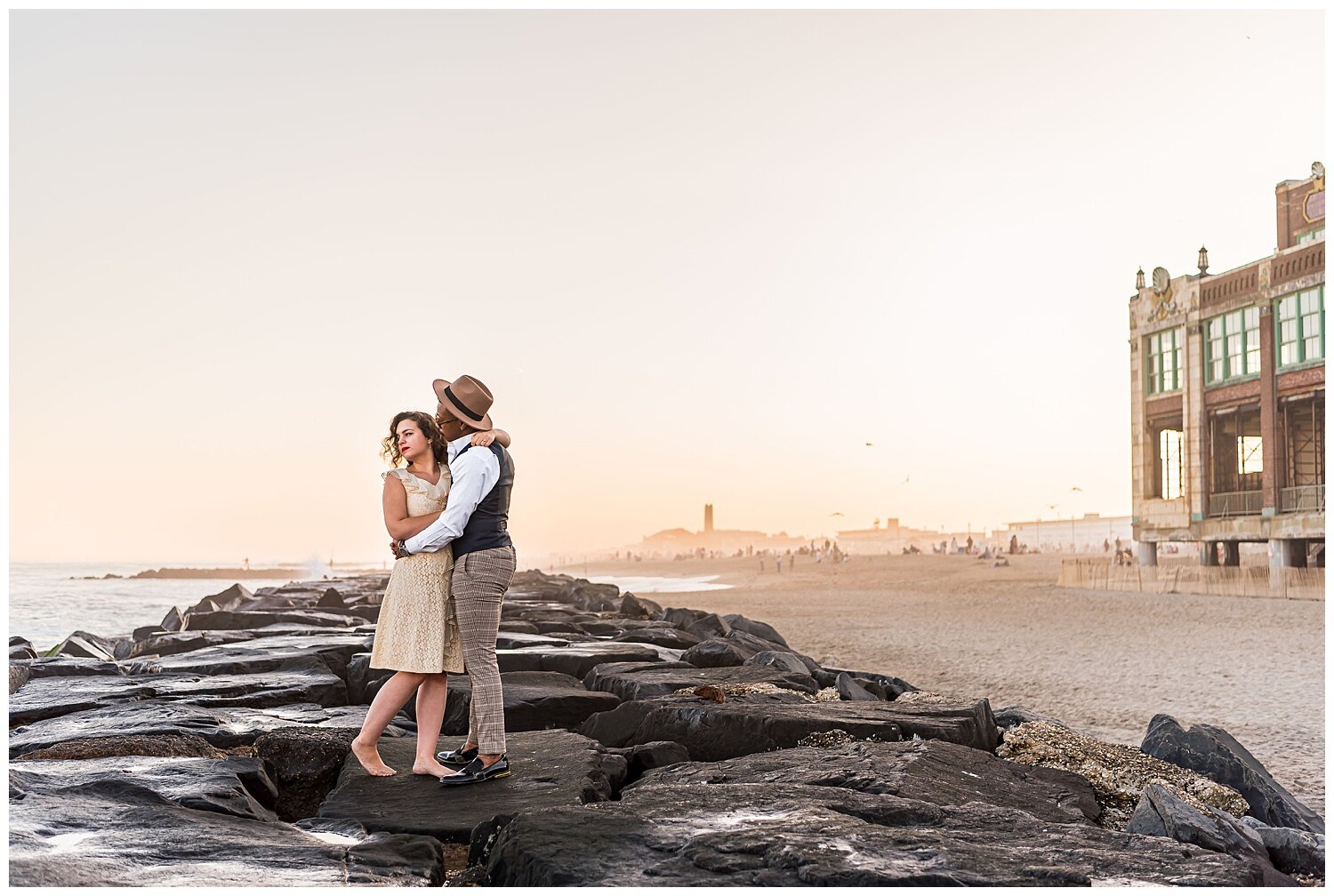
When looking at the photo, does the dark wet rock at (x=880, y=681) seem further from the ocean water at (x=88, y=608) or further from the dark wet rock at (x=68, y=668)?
the ocean water at (x=88, y=608)

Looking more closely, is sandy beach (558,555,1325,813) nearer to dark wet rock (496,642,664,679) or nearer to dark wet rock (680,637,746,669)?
dark wet rock (680,637,746,669)

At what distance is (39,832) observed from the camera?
3652mm

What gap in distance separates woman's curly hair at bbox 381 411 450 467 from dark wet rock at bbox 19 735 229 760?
5.20 ft

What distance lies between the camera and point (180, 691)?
7.16 metres

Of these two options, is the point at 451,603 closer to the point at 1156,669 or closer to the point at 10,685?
the point at 10,685

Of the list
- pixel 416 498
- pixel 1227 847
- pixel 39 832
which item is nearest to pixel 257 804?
pixel 39 832

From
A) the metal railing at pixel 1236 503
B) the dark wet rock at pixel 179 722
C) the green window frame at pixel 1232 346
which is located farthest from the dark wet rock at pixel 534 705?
the green window frame at pixel 1232 346

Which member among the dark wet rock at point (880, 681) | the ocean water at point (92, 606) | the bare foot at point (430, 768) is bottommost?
the ocean water at point (92, 606)

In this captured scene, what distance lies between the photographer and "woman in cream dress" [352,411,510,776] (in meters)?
4.76

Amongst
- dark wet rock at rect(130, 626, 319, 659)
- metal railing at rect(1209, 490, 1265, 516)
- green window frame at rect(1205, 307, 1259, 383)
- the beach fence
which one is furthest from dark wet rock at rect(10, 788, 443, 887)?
green window frame at rect(1205, 307, 1259, 383)

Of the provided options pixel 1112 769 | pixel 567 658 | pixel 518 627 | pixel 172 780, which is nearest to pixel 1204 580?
pixel 518 627

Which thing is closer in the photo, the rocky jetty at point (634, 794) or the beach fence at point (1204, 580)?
the rocky jetty at point (634, 794)

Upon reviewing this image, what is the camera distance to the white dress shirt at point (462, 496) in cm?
470

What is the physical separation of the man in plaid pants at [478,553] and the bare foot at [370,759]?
1.12ft
